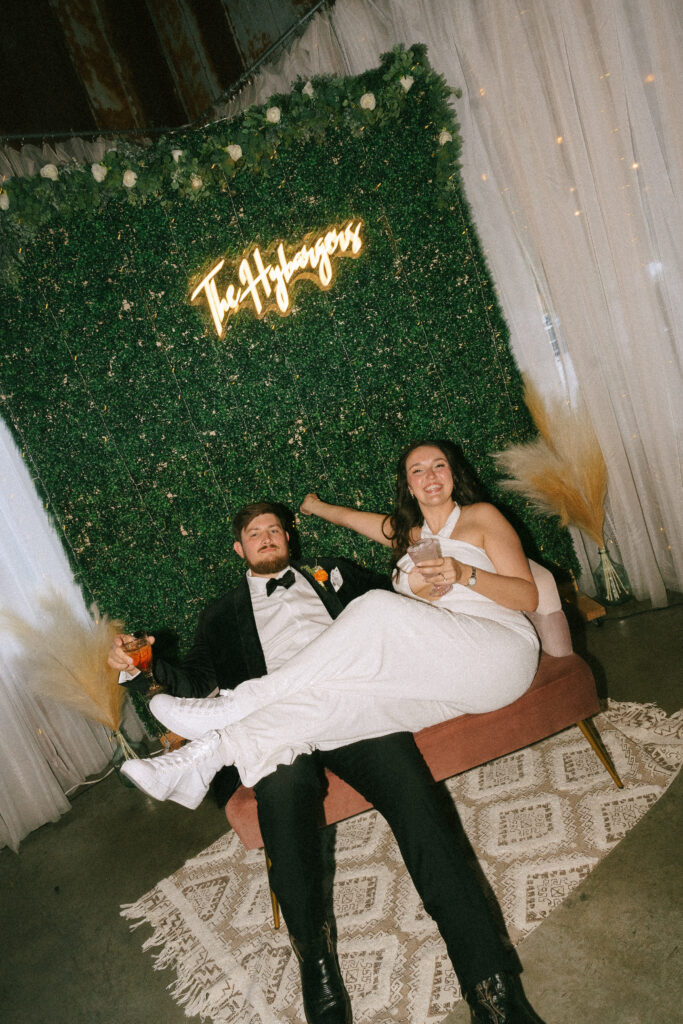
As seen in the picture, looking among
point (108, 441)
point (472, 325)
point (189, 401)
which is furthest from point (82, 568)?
point (472, 325)

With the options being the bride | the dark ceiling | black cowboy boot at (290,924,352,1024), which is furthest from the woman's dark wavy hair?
the dark ceiling

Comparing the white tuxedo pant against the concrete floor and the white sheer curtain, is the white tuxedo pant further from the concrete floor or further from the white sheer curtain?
the white sheer curtain

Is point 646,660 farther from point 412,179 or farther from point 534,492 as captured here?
point 412,179

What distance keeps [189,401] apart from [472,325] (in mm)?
1691

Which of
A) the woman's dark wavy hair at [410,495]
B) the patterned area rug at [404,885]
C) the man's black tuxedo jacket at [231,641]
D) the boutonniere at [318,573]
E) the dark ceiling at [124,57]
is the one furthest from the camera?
the dark ceiling at [124,57]

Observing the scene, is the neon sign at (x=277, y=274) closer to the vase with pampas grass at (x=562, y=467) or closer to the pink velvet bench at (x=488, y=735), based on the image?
the vase with pampas grass at (x=562, y=467)

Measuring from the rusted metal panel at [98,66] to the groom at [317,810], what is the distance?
11.0 ft

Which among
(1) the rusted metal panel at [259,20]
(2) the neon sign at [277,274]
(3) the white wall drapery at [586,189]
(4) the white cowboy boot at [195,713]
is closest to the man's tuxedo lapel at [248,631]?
(4) the white cowboy boot at [195,713]

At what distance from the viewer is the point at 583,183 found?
3035 millimetres

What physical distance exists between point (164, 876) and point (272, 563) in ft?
4.94

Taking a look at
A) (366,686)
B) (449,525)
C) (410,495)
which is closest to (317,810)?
(366,686)

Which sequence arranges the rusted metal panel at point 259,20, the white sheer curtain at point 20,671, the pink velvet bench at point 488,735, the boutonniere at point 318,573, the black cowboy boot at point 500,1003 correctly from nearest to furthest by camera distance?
the black cowboy boot at point 500,1003, the pink velvet bench at point 488,735, the boutonniere at point 318,573, the white sheer curtain at point 20,671, the rusted metal panel at point 259,20

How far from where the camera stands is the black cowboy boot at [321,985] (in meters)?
1.82

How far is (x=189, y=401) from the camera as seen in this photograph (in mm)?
3418
